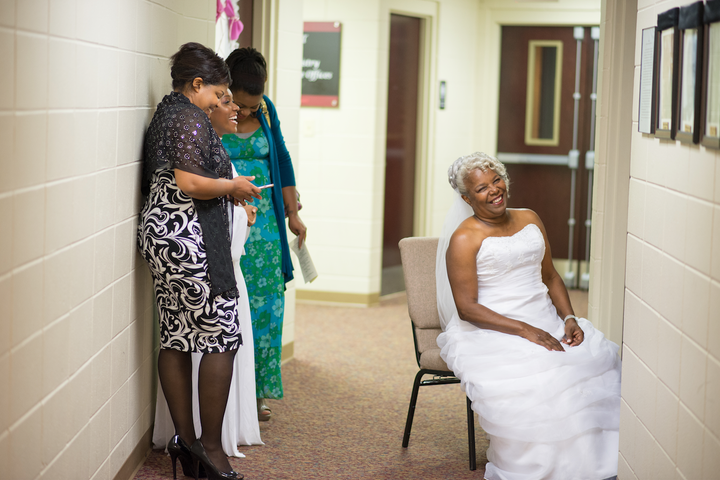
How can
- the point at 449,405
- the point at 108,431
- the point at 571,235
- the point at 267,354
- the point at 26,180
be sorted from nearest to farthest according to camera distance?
1. the point at 26,180
2. the point at 108,431
3. the point at 267,354
4. the point at 449,405
5. the point at 571,235

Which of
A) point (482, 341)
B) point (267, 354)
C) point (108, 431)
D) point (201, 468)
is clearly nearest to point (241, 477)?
point (201, 468)

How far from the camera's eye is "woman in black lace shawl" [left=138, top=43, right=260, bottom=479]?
2.51m

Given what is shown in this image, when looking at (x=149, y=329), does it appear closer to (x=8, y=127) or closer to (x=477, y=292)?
(x=477, y=292)

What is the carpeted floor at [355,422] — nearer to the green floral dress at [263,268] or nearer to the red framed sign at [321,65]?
the green floral dress at [263,268]

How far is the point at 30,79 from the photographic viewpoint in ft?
5.69

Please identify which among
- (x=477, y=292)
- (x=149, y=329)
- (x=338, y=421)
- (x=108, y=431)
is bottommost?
(x=338, y=421)

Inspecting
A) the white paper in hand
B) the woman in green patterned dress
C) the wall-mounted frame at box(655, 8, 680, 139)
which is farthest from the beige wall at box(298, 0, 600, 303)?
the wall-mounted frame at box(655, 8, 680, 139)

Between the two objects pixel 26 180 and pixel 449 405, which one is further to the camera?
pixel 449 405

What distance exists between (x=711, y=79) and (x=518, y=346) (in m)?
1.23

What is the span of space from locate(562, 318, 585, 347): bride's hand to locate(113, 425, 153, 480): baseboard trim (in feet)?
5.17

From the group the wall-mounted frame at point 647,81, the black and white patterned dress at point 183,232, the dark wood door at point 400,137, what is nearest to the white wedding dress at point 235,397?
the black and white patterned dress at point 183,232

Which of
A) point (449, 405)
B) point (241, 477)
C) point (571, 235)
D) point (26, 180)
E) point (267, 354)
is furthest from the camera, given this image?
point (571, 235)

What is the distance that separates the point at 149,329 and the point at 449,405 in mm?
1506

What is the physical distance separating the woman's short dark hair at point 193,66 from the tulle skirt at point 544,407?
4.27ft
